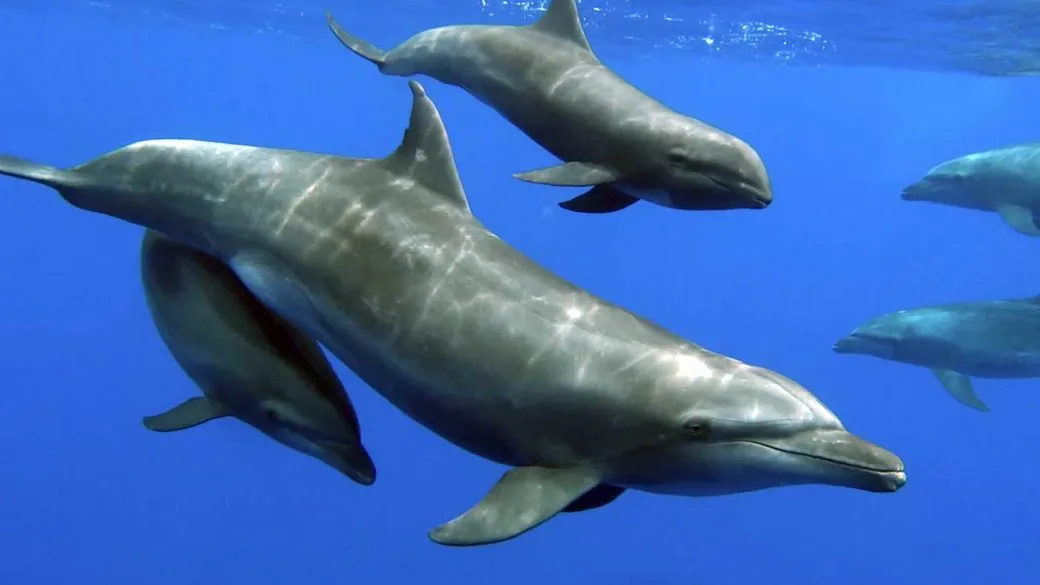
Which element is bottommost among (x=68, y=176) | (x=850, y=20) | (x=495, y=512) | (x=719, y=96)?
(x=495, y=512)

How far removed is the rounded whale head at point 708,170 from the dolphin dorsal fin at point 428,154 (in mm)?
1626

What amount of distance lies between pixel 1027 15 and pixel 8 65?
61.6m

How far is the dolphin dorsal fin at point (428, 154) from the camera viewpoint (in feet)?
16.3

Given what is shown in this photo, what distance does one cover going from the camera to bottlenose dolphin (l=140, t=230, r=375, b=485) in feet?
18.2

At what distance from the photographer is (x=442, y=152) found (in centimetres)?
497

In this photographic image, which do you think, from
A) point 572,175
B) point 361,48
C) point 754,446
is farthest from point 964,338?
point 754,446

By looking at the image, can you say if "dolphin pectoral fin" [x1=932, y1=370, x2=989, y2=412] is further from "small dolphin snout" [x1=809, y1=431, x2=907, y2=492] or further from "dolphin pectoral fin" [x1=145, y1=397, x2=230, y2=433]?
"small dolphin snout" [x1=809, y1=431, x2=907, y2=492]

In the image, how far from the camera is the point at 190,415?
20.3 ft

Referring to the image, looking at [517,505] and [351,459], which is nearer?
[517,505]

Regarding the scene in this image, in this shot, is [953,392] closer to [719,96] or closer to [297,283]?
[297,283]

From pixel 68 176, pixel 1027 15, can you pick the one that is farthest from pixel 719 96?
pixel 68 176

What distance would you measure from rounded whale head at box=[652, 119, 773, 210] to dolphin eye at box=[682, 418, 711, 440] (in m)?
2.22

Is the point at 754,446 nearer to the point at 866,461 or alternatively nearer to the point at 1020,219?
the point at 866,461

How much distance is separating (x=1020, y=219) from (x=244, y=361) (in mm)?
10945
